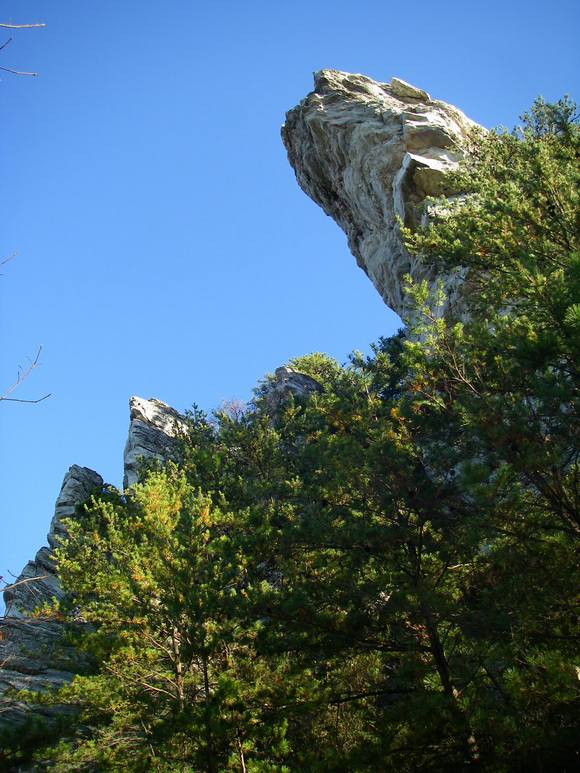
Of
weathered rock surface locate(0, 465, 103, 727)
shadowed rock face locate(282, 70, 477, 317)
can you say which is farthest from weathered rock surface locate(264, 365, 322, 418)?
weathered rock surface locate(0, 465, 103, 727)

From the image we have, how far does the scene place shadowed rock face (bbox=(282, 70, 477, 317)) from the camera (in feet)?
92.2

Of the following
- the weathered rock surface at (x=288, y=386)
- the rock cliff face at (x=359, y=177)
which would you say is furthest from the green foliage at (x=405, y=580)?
the weathered rock surface at (x=288, y=386)

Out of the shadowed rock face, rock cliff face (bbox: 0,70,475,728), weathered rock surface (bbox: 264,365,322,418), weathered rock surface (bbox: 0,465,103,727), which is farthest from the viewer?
weathered rock surface (bbox: 264,365,322,418)

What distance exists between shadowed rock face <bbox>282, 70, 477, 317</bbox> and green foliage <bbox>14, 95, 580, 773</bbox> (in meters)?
17.4

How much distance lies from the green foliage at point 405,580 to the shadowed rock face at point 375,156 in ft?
57.1

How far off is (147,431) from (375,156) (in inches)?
796

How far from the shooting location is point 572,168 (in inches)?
379

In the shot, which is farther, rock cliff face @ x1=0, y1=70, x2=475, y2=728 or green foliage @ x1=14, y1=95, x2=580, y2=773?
rock cliff face @ x1=0, y1=70, x2=475, y2=728

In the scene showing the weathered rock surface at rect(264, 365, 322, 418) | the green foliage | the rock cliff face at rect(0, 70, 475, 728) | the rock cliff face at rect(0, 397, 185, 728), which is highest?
the rock cliff face at rect(0, 70, 475, 728)

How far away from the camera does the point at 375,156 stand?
3225cm

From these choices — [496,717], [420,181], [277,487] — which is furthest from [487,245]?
[420,181]

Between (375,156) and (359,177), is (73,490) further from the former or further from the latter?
(375,156)

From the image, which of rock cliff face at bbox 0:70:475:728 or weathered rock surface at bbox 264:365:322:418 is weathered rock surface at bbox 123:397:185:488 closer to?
rock cliff face at bbox 0:70:475:728

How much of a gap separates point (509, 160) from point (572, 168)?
7.98ft
